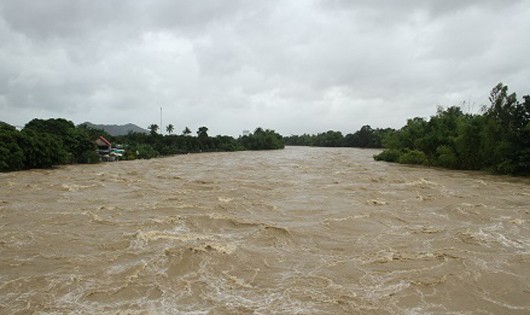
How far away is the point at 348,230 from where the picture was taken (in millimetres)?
9016

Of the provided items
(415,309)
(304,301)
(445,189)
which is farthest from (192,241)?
(445,189)

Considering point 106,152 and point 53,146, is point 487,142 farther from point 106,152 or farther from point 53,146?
point 106,152

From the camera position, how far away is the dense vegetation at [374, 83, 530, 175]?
76.7 feet

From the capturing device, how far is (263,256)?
274 inches

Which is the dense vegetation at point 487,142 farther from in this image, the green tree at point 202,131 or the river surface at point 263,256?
the green tree at point 202,131

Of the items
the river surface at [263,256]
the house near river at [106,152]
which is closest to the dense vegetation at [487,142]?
the river surface at [263,256]

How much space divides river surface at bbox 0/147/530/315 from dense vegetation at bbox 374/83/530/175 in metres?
12.6

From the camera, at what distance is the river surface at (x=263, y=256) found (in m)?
5.08

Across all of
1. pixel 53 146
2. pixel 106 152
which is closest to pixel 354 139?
pixel 106 152

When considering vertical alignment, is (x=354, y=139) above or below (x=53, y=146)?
above

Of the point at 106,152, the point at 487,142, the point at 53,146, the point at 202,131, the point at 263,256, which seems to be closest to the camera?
the point at 263,256

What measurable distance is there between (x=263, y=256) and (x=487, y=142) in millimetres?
24735

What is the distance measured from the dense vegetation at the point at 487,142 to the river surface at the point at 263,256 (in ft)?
41.5

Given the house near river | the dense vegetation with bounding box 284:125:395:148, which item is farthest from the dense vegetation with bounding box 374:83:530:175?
the dense vegetation with bounding box 284:125:395:148
